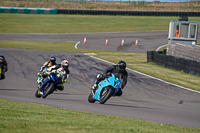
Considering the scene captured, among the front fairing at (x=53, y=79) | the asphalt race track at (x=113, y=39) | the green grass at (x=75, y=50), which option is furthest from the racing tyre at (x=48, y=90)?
the asphalt race track at (x=113, y=39)

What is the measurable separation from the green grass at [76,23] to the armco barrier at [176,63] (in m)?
25.2

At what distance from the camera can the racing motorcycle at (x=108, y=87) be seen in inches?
459

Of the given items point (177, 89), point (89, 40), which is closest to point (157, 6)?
point (89, 40)

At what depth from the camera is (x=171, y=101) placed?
13.6m

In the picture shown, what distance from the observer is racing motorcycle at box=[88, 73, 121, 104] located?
11656 mm

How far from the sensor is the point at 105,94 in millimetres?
11898

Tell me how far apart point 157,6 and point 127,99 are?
6519 centimetres

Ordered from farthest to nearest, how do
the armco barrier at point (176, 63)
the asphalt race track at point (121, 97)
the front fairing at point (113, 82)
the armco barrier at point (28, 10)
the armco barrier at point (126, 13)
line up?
the armco barrier at point (126, 13)
the armco barrier at point (28, 10)
the armco barrier at point (176, 63)
the front fairing at point (113, 82)
the asphalt race track at point (121, 97)

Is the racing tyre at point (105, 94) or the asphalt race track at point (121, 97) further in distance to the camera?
the racing tyre at point (105, 94)

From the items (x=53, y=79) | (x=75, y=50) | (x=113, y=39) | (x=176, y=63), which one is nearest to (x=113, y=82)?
(x=53, y=79)

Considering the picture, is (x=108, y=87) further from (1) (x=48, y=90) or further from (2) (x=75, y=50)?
(2) (x=75, y=50)

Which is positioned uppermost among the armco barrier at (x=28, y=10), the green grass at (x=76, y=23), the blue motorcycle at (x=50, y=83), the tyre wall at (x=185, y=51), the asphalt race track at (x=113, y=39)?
the armco barrier at (x=28, y=10)

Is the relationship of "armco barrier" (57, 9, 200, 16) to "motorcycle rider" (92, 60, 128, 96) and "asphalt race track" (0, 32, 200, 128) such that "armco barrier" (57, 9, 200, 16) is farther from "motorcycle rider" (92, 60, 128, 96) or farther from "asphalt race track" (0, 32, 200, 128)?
"motorcycle rider" (92, 60, 128, 96)

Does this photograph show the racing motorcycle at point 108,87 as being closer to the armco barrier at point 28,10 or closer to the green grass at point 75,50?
the green grass at point 75,50
